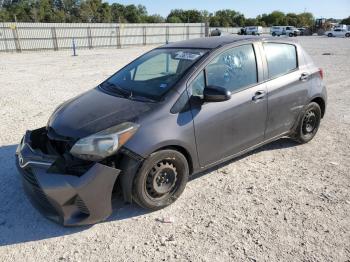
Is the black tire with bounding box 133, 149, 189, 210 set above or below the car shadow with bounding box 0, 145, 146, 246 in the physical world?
above

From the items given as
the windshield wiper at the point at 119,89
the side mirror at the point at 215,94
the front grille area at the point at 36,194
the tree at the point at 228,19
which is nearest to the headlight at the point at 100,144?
the front grille area at the point at 36,194

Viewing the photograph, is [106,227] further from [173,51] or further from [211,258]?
[173,51]

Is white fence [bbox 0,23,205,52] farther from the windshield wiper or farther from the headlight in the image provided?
the headlight

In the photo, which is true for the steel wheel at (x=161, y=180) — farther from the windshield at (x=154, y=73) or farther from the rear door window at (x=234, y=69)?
the rear door window at (x=234, y=69)

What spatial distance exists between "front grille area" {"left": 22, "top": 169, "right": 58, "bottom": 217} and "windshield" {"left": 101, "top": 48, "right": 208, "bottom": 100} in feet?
4.50

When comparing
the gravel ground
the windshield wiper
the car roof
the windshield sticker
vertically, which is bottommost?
the gravel ground

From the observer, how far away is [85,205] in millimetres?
3150

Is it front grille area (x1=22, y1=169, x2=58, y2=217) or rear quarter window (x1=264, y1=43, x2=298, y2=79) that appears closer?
front grille area (x1=22, y1=169, x2=58, y2=217)

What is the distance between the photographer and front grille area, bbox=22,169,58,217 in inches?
128

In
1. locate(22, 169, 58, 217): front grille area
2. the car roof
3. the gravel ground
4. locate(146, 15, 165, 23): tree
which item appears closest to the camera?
the gravel ground

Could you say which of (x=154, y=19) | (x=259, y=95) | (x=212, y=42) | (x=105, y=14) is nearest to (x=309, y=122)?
(x=259, y=95)

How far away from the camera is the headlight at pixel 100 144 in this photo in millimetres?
3215

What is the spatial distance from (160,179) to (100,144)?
0.77m

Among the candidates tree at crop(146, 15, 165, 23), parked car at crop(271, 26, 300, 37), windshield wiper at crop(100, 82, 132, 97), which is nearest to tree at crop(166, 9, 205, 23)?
tree at crop(146, 15, 165, 23)
